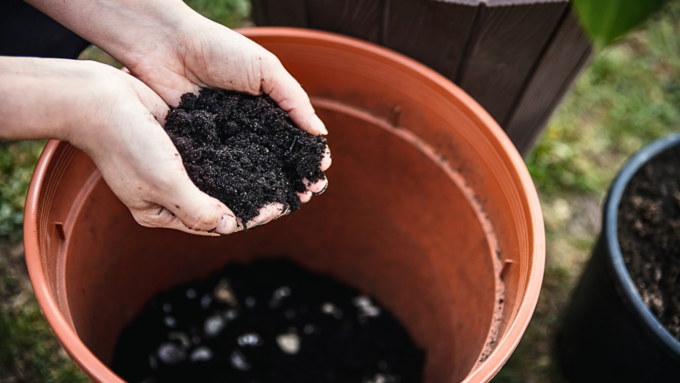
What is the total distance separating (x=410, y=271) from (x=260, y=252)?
523mm

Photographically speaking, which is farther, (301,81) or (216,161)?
(301,81)

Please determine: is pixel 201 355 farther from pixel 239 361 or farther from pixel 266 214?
pixel 266 214

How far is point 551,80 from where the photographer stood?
4.22 ft

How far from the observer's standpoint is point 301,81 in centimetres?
128

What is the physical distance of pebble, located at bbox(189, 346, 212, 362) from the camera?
141 centimetres

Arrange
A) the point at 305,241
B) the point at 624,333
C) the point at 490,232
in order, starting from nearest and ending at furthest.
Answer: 1. the point at 490,232
2. the point at 624,333
3. the point at 305,241

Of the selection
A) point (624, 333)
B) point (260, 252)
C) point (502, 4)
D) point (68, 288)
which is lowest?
point (260, 252)

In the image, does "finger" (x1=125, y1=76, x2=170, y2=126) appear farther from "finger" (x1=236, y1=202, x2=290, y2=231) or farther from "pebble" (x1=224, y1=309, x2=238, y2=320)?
"pebble" (x1=224, y1=309, x2=238, y2=320)

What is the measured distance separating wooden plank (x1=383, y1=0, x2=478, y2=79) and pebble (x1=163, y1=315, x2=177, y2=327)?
1042 millimetres

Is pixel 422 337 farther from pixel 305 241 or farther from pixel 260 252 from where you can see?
pixel 260 252

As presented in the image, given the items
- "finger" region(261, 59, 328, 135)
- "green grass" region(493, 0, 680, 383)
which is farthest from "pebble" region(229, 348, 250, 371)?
"green grass" region(493, 0, 680, 383)

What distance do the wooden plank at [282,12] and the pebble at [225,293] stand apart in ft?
2.76

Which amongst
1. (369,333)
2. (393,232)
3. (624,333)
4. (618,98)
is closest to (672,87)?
(618,98)

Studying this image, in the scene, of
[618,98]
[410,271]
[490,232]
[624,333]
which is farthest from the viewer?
[618,98]
